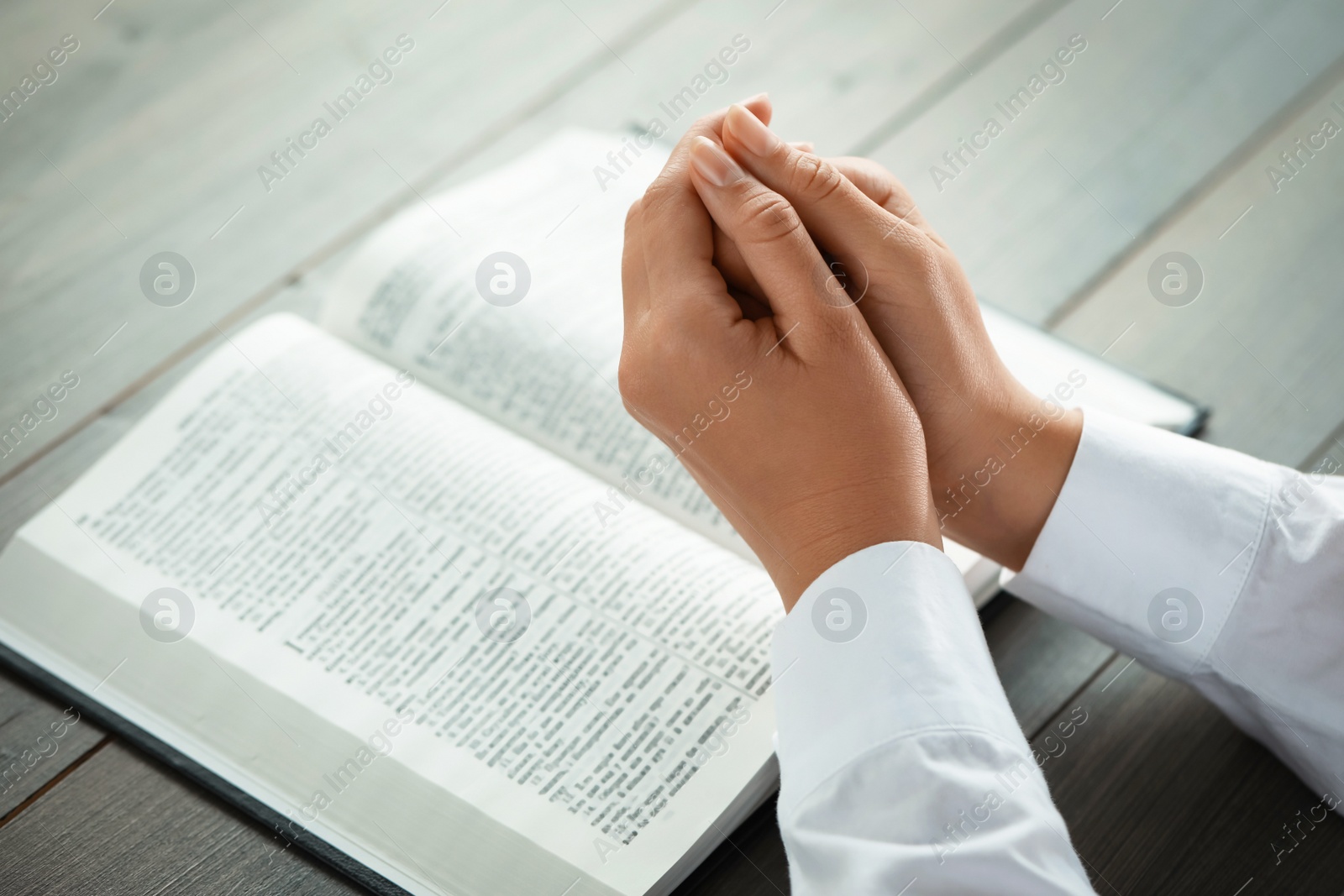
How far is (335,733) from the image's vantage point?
57 centimetres

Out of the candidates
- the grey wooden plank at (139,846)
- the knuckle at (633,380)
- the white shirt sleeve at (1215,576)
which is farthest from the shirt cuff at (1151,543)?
the grey wooden plank at (139,846)

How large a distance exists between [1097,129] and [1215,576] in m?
0.51

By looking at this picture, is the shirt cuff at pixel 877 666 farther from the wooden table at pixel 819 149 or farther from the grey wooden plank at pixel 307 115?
the grey wooden plank at pixel 307 115

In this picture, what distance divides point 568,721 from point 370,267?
384 mm

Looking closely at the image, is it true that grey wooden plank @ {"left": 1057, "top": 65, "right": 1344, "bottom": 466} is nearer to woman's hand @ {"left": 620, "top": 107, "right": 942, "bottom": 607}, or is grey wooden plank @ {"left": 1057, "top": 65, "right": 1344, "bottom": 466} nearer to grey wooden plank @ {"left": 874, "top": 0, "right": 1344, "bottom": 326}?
grey wooden plank @ {"left": 874, "top": 0, "right": 1344, "bottom": 326}

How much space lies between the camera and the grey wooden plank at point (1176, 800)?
0.51 metres

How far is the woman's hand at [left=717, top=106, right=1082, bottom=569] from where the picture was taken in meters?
0.56

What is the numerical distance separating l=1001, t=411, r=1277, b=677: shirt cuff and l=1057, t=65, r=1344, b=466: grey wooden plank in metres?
0.17

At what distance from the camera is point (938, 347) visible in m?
0.56

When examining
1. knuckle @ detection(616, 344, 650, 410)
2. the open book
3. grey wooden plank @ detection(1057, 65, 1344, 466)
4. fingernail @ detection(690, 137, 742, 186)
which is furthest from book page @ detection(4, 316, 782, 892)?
grey wooden plank @ detection(1057, 65, 1344, 466)

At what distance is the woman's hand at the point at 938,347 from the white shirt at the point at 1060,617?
0.03 meters

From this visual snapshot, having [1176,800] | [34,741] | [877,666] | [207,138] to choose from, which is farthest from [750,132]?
[207,138]

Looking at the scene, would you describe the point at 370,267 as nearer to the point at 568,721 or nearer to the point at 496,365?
the point at 496,365

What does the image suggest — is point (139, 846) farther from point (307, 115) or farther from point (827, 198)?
point (307, 115)
